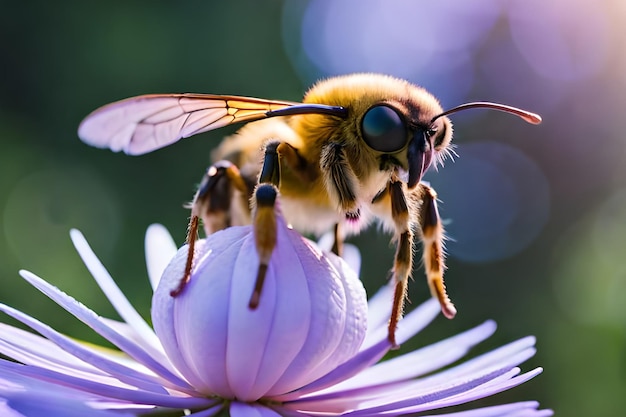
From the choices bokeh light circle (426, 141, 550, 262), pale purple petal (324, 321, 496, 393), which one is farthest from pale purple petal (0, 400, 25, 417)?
bokeh light circle (426, 141, 550, 262)

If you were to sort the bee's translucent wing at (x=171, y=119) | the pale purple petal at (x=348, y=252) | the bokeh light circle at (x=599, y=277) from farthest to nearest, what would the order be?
the bokeh light circle at (x=599, y=277)
the pale purple petal at (x=348, y=252)
the bee's translucent wing at (x=171, y=119)

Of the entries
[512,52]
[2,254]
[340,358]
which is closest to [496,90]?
[512,52]

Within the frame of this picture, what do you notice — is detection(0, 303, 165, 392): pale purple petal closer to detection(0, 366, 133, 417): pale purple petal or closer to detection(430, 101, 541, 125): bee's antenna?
detection(0, 366, 133, 417): pale purple petal

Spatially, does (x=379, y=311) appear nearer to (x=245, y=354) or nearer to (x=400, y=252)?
(x=400, y=252)

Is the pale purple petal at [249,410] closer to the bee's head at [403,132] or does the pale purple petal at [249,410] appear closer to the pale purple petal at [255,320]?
the pale purple petal at [255,320]

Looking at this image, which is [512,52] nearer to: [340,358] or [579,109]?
[579,109]

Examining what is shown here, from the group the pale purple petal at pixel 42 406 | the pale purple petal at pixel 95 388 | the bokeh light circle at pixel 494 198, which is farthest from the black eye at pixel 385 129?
the bokeh light circle at pixel 494 198

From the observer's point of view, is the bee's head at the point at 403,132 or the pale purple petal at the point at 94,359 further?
the bee's head at the point at 403,132
